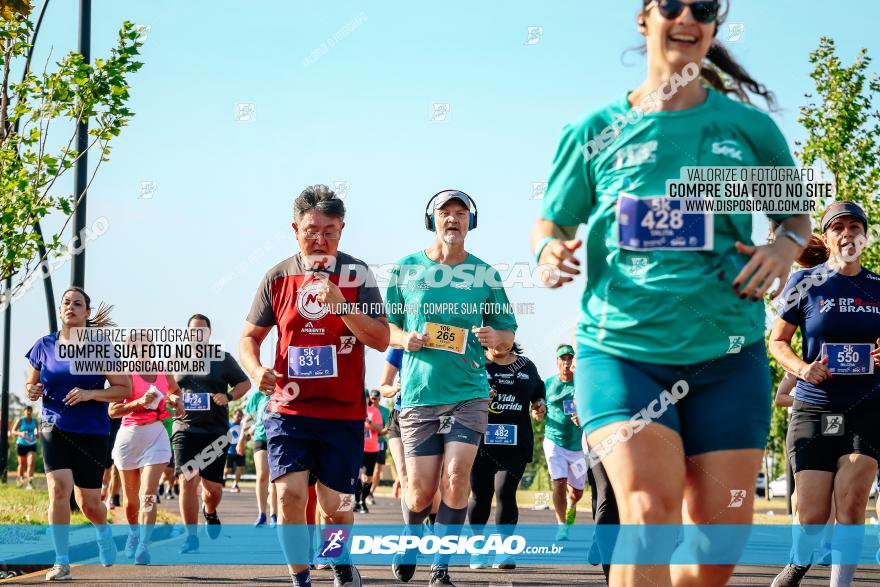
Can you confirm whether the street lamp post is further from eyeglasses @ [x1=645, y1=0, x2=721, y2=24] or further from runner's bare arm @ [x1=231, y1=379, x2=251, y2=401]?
eyeglasses @ [x1=645, y1=0, x2=721, y2=24]

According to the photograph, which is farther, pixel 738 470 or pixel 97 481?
pixel 97 481

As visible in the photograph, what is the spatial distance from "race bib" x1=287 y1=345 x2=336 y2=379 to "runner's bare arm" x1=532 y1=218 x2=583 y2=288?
313cm

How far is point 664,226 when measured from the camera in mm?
4277

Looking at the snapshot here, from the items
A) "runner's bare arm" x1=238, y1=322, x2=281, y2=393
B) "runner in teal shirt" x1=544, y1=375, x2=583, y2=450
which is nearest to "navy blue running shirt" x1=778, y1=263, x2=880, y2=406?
"runner's bare arm" x1=238, y1=322, x2=281, y2=393

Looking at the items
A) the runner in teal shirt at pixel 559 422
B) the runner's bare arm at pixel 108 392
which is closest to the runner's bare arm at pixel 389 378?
the runner's bare arm at pixel 108 392

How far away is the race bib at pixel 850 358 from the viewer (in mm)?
Answer: 7887

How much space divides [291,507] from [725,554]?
3.63 meters

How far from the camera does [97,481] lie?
403 inches

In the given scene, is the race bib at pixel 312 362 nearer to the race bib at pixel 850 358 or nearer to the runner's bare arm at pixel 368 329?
the runner's bare arm at pixel 368 329

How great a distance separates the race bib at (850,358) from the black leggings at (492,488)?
394 centimetres

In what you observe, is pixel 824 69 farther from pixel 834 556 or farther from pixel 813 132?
pixel 834 556

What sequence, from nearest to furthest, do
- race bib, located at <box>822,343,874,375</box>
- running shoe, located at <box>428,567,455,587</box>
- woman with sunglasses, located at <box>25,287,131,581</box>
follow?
race bib, located at <box>822,343,874,375</box>
running shoe, located at <box>428,567,455,587</box>
woman with sunglasses, located at <box>25,287,131,581</box>

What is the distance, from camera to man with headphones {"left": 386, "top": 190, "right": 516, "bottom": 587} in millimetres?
8758

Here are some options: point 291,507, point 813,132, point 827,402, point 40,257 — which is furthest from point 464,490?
point 813,132
